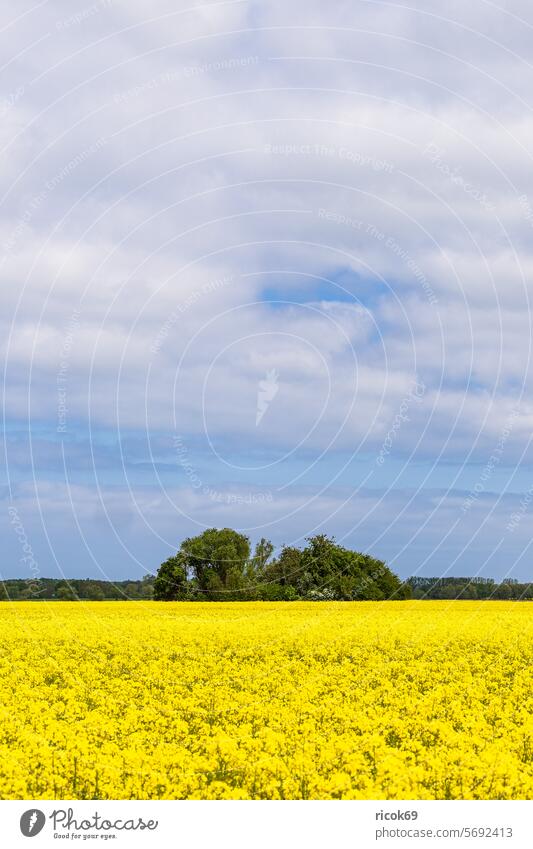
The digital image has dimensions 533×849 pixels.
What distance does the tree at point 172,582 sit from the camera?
3861 inches

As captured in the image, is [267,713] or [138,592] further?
[138,592]

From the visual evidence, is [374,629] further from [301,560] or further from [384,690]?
[301,560]

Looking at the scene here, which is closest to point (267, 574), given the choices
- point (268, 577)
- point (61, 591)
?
point (268, 577)

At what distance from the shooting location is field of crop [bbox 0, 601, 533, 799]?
14.2 metres

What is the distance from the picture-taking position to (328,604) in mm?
63938

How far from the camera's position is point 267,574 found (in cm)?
10969

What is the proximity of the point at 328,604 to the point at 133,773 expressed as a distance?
50420mm
